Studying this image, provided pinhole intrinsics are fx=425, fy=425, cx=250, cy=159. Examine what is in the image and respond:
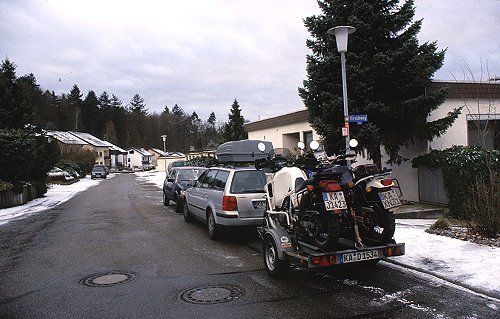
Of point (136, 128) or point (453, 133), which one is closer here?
point (453, 133)

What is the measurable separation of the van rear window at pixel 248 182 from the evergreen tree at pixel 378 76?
4501 mm

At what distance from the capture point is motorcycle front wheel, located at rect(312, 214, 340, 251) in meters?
5.58

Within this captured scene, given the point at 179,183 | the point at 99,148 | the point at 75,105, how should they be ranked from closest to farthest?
the point at 179,183
the point at 99,148
the point at 75,105

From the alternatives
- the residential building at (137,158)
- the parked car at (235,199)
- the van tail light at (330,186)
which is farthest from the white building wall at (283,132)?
the residential building at (137,158)

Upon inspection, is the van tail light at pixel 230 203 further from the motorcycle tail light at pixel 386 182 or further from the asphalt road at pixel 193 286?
the motorcycle tail light at pixel 386 182

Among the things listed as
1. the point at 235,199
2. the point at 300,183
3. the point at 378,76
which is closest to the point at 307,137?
the point at 378,76

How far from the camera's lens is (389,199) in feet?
19.2

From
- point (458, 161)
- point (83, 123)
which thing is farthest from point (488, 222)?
point (83, 123)

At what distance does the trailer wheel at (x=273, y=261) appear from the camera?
20.3 feet

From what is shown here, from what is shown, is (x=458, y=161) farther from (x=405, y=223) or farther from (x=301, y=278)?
(x=301, y=278)

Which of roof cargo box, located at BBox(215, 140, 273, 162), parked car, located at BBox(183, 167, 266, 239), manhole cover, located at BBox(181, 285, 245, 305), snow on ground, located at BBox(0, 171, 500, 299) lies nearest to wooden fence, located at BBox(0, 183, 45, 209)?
roof cargo box, located at BBox(215, 140, 273, 162)

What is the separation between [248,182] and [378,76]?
6.18m

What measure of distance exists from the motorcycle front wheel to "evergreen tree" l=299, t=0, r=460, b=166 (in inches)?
280

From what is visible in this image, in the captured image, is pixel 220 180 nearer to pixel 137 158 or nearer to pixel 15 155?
pixel 15 155
